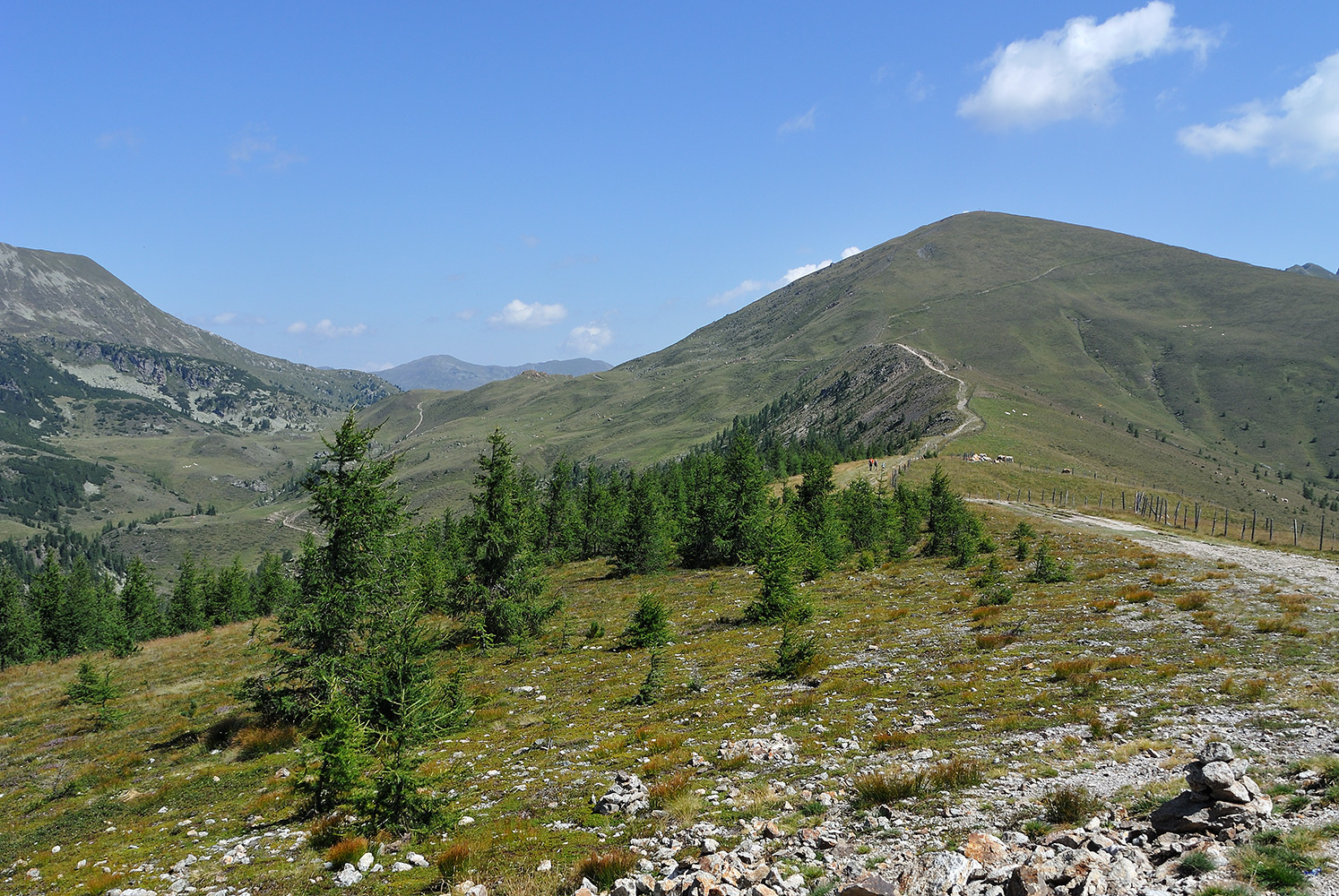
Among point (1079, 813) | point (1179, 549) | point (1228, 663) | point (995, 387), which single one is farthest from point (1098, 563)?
point (995, 387)

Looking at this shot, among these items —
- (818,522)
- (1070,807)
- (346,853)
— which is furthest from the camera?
(818,522)

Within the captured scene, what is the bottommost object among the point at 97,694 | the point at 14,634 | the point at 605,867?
the point at 14,634

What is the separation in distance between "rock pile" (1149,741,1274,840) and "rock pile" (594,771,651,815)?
327 inches

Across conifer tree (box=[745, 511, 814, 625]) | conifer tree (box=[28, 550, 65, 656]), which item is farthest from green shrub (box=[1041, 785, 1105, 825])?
conifer tree (box=[28, 550, 65, 656])

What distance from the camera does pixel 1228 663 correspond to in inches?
678

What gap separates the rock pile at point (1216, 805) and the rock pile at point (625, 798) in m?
8.32

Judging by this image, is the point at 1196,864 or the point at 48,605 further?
the point at 48,605

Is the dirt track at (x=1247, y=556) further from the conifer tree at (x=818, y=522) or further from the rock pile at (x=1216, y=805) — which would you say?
the rock pile at (x=1216, y=805)

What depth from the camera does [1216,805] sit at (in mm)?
8484

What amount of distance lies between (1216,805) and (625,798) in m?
9.42

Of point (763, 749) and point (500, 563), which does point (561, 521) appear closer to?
point (500, 563)

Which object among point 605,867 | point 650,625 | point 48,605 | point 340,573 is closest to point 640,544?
point 650,625

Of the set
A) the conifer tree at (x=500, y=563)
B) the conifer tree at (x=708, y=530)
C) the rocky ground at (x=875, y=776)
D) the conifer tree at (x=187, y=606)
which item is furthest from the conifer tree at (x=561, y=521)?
the rocky ground at (x=875, y=776)

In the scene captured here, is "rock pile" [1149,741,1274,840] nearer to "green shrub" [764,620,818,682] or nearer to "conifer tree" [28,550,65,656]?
"green shrub" [764,620,818,682]
